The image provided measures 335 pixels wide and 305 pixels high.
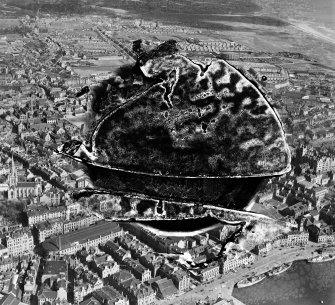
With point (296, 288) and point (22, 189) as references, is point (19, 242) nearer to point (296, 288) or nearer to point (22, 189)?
point (22, 189)

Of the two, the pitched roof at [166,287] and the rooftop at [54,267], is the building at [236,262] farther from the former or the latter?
the rooftop at [54,267]

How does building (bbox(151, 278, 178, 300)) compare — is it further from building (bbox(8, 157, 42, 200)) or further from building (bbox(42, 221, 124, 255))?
building (bbox(8, 157, 42, 200))

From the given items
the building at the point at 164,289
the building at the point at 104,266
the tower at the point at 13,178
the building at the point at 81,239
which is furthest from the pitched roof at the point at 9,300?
the tower at the point at 13,178

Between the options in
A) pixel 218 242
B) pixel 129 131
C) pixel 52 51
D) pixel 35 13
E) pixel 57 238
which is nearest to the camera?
pixel 129 131

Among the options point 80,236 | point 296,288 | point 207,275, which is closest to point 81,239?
point 80,236

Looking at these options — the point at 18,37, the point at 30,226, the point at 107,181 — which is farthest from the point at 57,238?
the point at 18,37

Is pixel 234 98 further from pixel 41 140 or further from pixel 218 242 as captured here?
pixel 41 140

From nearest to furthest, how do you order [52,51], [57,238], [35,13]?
[57,238] < [35,13] < [52,51]
